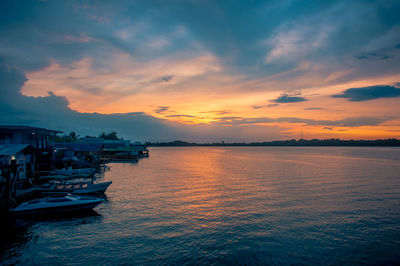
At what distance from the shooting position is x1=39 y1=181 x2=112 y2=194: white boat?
96.2ft

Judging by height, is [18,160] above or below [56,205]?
above

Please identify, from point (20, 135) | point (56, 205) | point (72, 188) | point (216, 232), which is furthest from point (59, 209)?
point (20, 135)

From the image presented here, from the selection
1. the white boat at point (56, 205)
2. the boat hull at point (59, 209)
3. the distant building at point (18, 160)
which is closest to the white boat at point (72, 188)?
the distant building at point (18, 160)

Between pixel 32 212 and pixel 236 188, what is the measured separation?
89.4 ft

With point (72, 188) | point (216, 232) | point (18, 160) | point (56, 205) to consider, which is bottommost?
point (216, 232)

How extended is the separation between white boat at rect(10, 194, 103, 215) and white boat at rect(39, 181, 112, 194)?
6.09 meters

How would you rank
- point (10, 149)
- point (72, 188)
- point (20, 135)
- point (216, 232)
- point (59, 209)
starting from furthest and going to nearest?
point (20, 135) < point (10, 149) < point (72, 188) < point (59, 209) < point (216, 232)

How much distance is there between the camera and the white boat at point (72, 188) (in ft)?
96.2

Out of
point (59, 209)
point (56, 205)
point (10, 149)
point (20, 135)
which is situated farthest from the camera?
point (20, 135)

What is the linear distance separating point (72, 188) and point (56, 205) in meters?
8.27

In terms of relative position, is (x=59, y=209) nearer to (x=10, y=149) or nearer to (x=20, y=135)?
(x=10, y=149)

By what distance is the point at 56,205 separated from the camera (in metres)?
23.1

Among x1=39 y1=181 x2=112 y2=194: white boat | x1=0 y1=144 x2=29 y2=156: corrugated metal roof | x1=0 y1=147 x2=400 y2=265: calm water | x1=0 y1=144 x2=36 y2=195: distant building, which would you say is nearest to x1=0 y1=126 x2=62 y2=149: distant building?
x1=0 y1=144 x2=36 y2=195: distant building

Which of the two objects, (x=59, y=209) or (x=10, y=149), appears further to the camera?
(x=10, y=149)
